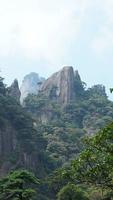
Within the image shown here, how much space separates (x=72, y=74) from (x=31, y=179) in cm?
8688

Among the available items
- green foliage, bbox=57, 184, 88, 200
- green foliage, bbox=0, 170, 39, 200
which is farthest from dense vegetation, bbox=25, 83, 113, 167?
green foliage, bbox=0, 170, 39, 200

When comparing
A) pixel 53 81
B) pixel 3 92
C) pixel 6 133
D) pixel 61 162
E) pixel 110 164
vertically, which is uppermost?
pixel 53 81

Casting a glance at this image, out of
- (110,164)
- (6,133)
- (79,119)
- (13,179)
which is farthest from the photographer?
(79,119)

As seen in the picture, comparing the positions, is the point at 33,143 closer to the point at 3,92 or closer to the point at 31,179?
the point at 3,92

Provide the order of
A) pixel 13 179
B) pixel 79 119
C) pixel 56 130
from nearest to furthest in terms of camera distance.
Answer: pixel 13 179
pixel 56 130
pixel 79 119

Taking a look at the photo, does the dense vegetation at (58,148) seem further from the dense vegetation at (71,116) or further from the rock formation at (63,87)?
the rock formation at (63,87)

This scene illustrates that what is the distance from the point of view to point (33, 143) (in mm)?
76938

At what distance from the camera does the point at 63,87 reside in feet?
371

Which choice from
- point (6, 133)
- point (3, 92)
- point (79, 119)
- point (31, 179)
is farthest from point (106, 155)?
point (79, 119)

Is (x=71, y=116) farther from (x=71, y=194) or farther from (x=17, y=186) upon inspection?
(x=17, y=186)

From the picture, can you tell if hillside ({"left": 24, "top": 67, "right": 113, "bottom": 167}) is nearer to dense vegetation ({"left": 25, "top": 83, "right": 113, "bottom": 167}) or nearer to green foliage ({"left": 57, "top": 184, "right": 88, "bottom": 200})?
dense vegetation ({"left": 25, "top": 83, "right": 113, "bottom": 167})

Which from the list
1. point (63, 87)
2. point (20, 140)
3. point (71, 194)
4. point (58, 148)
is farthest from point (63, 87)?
point (71, 194)

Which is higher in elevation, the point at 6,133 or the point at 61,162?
the point at 6,133

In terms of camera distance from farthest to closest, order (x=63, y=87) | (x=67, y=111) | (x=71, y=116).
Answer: (x=63, y=87) < (x=67, y=111) < (x=71, y=116)
